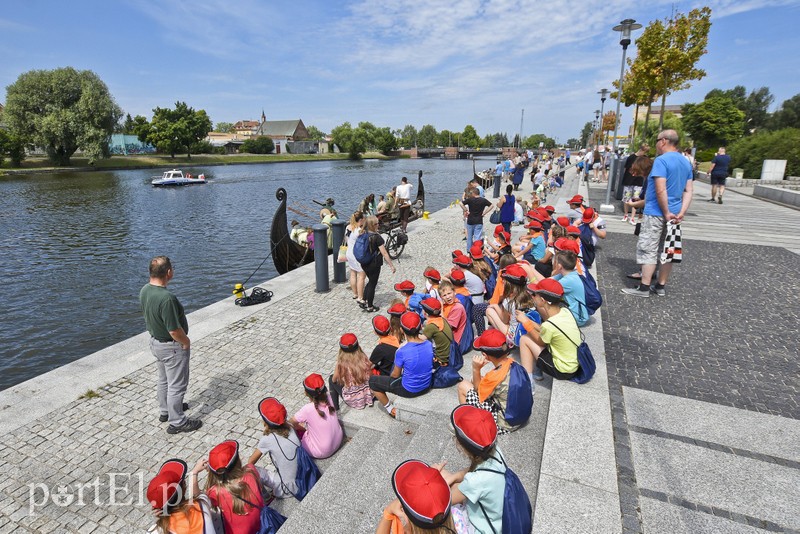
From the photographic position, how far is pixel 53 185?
119 ft

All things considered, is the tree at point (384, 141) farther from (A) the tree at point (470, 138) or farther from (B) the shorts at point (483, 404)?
(B) the shorts at point (483, 404)

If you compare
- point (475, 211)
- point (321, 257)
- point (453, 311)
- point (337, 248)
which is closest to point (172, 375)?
point (453, 311)

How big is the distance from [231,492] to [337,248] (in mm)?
6626

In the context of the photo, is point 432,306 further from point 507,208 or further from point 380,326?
point 507,208

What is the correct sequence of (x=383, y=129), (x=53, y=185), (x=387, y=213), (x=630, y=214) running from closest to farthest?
(x=387, y=213)
(x=630, y=214)
(x=53, y=185)
(x=383, y=129)

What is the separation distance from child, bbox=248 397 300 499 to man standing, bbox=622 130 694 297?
545 centimetres

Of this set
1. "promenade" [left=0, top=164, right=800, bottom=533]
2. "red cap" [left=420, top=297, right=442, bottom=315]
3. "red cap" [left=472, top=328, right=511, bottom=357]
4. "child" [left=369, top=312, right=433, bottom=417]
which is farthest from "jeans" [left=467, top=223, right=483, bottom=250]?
"red cap" [left=472, top=328, right=511, bottom=357]

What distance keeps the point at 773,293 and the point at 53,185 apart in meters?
48.1

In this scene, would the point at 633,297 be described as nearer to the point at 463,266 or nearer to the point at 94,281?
the point at 463,266

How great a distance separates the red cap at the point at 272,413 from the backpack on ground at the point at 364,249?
4.12m

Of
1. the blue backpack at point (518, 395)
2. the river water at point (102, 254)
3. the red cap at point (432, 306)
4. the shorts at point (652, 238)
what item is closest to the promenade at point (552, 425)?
the blue backpack at point (518, 395)

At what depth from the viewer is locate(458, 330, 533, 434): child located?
3.16 metres

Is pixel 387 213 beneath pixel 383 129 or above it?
beneath

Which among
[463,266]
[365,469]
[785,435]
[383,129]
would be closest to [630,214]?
[463,266]
